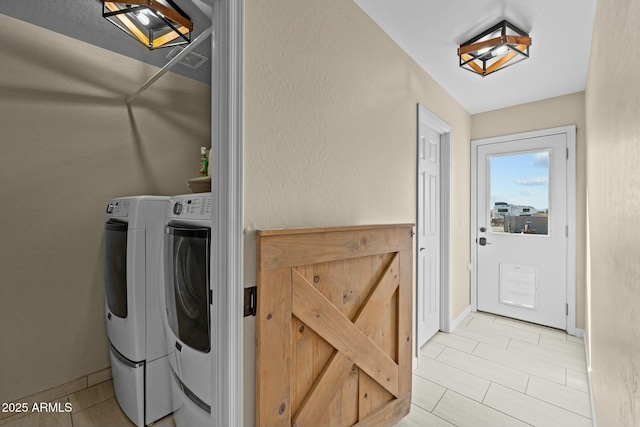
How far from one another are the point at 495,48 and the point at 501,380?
8.24 ft

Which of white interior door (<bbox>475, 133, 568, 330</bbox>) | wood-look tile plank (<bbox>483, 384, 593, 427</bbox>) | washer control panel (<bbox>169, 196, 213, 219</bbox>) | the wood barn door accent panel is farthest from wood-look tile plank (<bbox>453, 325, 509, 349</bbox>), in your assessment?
washer control panel (<bbox>169, 196, 213, 219</bbox>)

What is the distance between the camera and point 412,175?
2.38 m

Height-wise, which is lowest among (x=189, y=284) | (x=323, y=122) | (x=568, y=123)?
(x=189, y=284)

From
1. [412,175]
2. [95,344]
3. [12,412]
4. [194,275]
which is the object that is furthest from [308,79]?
[12,412]

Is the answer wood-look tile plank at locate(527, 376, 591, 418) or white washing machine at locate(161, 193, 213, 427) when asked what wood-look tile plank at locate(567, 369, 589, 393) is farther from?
white washing machine at locate(161, 193, 213, 427)

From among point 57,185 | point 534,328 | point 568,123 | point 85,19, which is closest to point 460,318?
point 534,328

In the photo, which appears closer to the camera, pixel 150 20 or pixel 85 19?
pixel 150 20

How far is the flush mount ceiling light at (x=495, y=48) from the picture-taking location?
1.92 meters

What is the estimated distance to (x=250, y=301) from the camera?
3.75ft

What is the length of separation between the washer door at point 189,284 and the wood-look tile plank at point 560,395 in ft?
7.72

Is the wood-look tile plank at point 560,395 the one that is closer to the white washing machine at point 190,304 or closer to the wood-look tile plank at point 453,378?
the wood-look tile plank at point 453,378

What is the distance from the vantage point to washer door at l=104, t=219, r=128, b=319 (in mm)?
1825

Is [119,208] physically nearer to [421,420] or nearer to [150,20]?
[150,20]

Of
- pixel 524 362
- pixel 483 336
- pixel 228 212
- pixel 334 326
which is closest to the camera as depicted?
pixel 228 212
